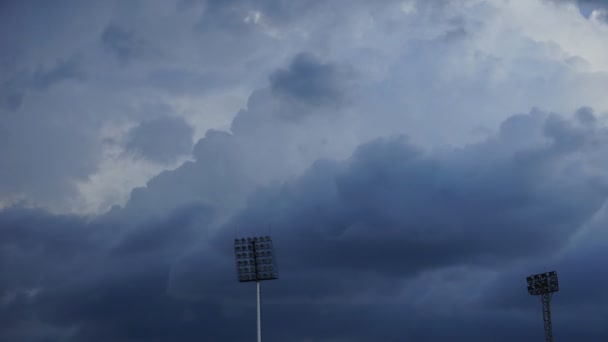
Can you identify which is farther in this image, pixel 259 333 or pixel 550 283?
pixel 550 283

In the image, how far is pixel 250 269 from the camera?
133000 millimetres

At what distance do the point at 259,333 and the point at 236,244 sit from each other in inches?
555

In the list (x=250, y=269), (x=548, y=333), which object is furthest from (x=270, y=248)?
(x=548, y=333)

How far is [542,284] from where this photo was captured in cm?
13975

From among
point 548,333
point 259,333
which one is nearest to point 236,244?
point 259,333

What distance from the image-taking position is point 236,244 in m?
133

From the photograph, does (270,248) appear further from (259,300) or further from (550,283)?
(550,283)

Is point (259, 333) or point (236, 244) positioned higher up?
point (236, 244)

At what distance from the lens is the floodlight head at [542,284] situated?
138 metres

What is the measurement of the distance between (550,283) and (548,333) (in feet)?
29.7

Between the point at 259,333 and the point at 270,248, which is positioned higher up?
the point at 270,248

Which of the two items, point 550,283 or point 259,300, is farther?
point 550,283

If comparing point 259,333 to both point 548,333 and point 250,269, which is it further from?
point 548,333

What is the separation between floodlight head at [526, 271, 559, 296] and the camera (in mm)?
138500
